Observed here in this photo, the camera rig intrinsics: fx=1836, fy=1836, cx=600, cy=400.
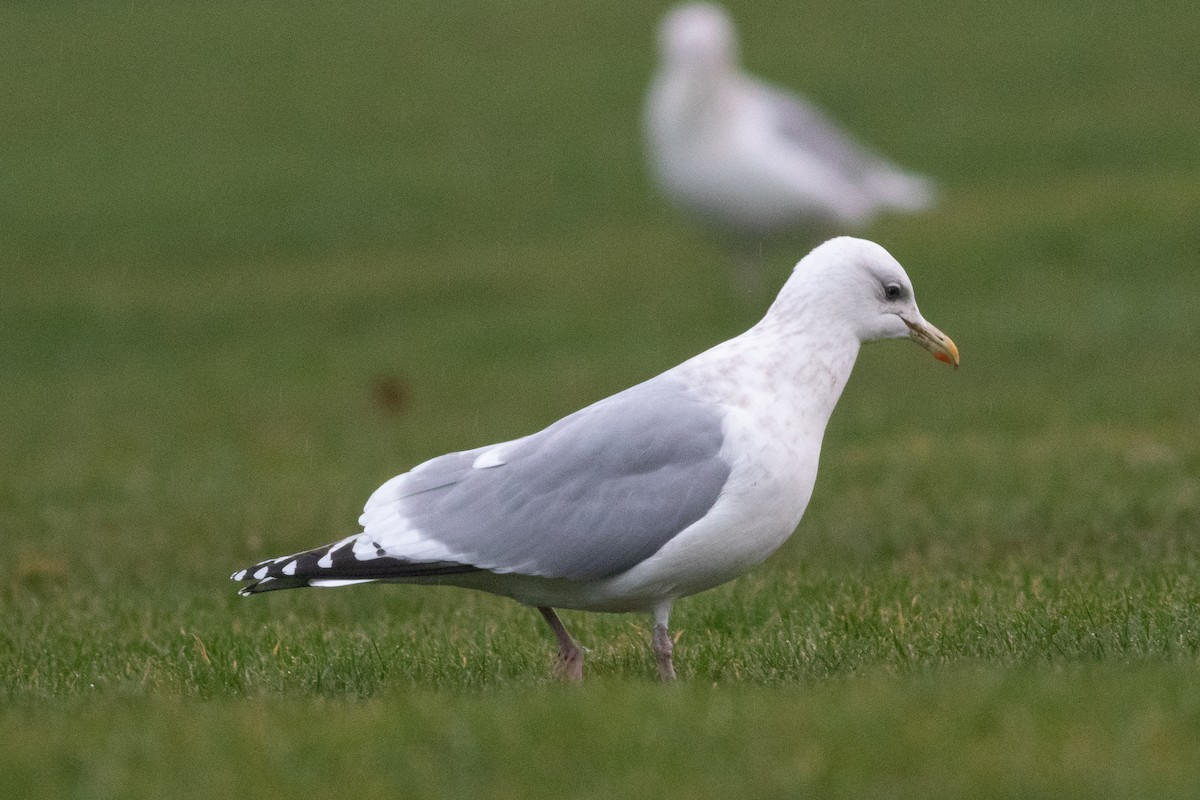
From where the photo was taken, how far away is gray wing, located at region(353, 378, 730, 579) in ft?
17.7

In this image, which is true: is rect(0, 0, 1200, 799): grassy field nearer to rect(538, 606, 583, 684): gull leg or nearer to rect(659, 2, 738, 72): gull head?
rect(538, 606, 583, 684): gull leg

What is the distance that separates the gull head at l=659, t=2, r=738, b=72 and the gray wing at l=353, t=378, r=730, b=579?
36.5 feet

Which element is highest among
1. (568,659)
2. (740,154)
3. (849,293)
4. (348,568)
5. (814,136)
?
(814,136)

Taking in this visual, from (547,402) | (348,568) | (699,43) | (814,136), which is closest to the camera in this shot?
(348,568)

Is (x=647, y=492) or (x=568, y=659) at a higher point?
(x=647, y=492)

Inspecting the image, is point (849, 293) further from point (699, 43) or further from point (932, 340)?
point (699, 43)

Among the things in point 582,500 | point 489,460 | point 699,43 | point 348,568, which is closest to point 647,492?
point 582,500

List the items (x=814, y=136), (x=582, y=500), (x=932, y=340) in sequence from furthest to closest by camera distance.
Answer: (x=814, y=136) → (x=932, y=340) → (x=582, y=500)

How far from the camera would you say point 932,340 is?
19.7 ft

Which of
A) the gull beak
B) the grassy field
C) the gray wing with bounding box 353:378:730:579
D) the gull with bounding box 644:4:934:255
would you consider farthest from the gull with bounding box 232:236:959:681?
the gull with bounding box 644:4:934:255

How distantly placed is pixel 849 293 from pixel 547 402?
7.85m

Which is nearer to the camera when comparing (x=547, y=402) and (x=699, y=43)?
(x=547, y=402)

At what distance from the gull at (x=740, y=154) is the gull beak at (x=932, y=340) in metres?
10.2

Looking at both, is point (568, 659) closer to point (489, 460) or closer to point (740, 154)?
point (489, 460)
